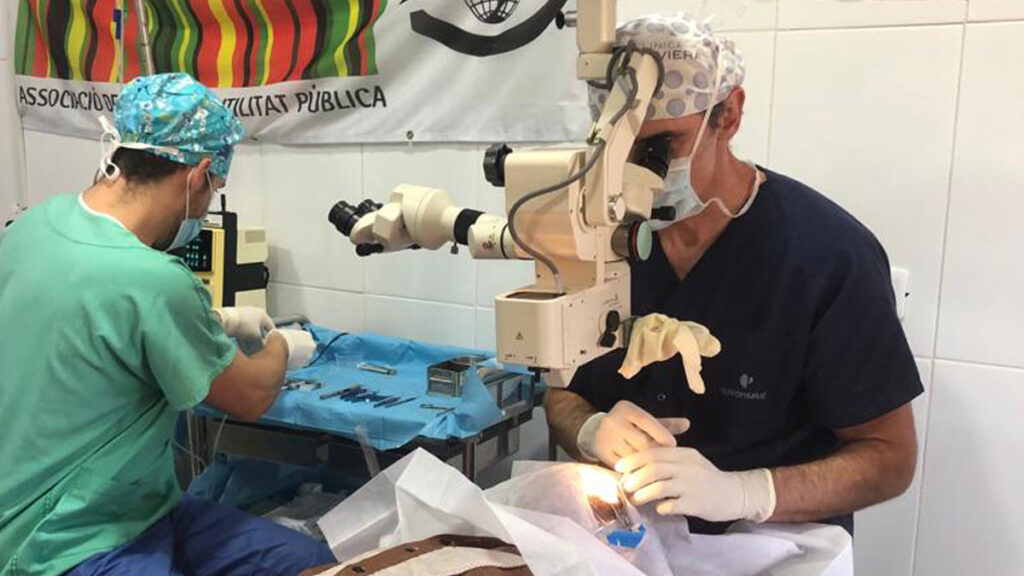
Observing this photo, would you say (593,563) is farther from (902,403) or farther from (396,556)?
(902,403)

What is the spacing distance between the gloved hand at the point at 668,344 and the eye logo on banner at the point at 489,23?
3.48ft

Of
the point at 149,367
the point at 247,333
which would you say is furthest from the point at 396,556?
the point at 247,333

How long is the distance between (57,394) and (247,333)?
0.42 metres

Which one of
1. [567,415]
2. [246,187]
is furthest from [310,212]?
[567,415]

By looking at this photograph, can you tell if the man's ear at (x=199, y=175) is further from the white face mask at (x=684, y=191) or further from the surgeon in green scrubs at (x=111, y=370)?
the white face mask at (x=684, y=191)

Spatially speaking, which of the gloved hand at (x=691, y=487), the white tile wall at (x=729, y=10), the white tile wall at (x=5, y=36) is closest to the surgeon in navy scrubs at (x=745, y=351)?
the gloved hand at (x=691, y=487)

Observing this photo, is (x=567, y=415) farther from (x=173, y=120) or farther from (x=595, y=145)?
(x=173, y=120)

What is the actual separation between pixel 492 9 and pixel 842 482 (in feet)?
4.20

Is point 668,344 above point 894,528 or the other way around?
above

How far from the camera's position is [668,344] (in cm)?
95

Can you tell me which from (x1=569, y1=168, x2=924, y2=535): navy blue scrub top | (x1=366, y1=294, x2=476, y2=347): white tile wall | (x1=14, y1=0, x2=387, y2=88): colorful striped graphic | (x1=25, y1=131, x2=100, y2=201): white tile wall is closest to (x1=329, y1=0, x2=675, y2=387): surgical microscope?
(x1=569, y1=168, x2=924, y2=535): navy blue scrub top

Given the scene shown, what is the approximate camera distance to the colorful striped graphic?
212 cm

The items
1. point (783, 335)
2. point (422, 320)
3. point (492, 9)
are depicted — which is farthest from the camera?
point (422, 320)

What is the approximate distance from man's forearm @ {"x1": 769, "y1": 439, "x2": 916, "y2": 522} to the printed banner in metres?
0.93
